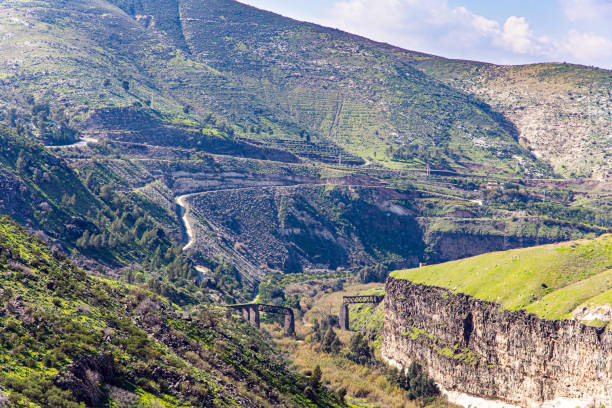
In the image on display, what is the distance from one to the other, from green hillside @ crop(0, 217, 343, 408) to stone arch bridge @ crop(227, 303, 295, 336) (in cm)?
4465

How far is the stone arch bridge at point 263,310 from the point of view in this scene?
103875mm

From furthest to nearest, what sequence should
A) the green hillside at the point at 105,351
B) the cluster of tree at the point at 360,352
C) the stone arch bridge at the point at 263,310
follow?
the stone arch bridge at the point at 263,310 → the cluster of tree at the point at 360,352 → the green hillside at the point at 105,351

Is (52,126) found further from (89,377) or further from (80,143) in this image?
(89,377)

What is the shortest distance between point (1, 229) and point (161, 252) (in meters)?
69.8

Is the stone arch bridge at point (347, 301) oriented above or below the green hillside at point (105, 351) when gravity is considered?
below

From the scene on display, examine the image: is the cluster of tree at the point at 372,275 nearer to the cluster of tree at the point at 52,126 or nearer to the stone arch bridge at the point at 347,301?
the stone arch bridge at the point at 347,301

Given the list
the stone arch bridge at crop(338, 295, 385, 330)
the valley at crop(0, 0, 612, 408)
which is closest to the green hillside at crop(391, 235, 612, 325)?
the valley at crop(0, 0, 612, 408)

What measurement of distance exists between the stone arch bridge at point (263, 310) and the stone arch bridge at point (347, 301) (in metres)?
12.0

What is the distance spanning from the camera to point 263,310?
365ft

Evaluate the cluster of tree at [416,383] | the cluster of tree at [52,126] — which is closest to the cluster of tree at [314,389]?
the cluster of tree at [416,383]

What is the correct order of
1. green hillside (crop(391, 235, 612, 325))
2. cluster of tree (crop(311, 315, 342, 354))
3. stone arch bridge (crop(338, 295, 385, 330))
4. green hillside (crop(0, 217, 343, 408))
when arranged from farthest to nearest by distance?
stone arch bridge (crop(338, 295, 385, 330)) → cluster of tree (crop(311, 315, 342, 354)) → green hillside (crop(391, 235, 612, 325)) → green hillside (crop(0, 217, 343, 408))

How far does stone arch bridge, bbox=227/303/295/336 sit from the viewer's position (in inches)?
4090

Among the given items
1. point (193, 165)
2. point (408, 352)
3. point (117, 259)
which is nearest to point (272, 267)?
Result: point (193, 165)

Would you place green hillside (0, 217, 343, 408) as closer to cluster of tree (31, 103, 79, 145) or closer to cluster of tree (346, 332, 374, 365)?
cluster of tree (346, 332, 374, 365)
